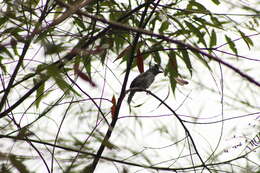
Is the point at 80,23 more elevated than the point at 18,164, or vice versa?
the point at 80,23

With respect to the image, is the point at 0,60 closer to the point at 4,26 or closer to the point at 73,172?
the point at 4,26

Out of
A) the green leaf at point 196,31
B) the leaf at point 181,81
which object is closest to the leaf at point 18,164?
the leaf at point 181,81

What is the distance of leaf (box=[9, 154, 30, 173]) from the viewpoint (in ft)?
3.90

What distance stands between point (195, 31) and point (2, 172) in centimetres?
122

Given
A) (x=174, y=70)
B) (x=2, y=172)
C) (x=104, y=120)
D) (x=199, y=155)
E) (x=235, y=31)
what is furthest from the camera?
(x=174, y=70)

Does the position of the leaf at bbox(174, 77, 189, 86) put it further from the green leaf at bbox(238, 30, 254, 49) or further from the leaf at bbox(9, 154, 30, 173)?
the leaf at bbox(9, 154, 30, 173)

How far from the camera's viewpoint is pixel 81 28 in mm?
2268

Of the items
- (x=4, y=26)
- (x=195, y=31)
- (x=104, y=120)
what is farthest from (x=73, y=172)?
(x=195, y=31)

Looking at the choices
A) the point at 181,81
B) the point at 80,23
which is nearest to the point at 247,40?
the point at 181,81

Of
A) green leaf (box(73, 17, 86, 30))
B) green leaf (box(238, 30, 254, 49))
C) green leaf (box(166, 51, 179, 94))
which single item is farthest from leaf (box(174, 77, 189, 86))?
green leaf (box(73, 17, 86, 30))

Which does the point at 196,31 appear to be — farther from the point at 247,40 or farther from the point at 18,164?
the point at 18,164

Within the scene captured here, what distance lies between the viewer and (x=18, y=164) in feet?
3.98

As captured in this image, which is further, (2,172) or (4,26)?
(4,26)

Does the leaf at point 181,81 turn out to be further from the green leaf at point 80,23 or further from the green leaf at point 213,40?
the green leaf at point 80,23
